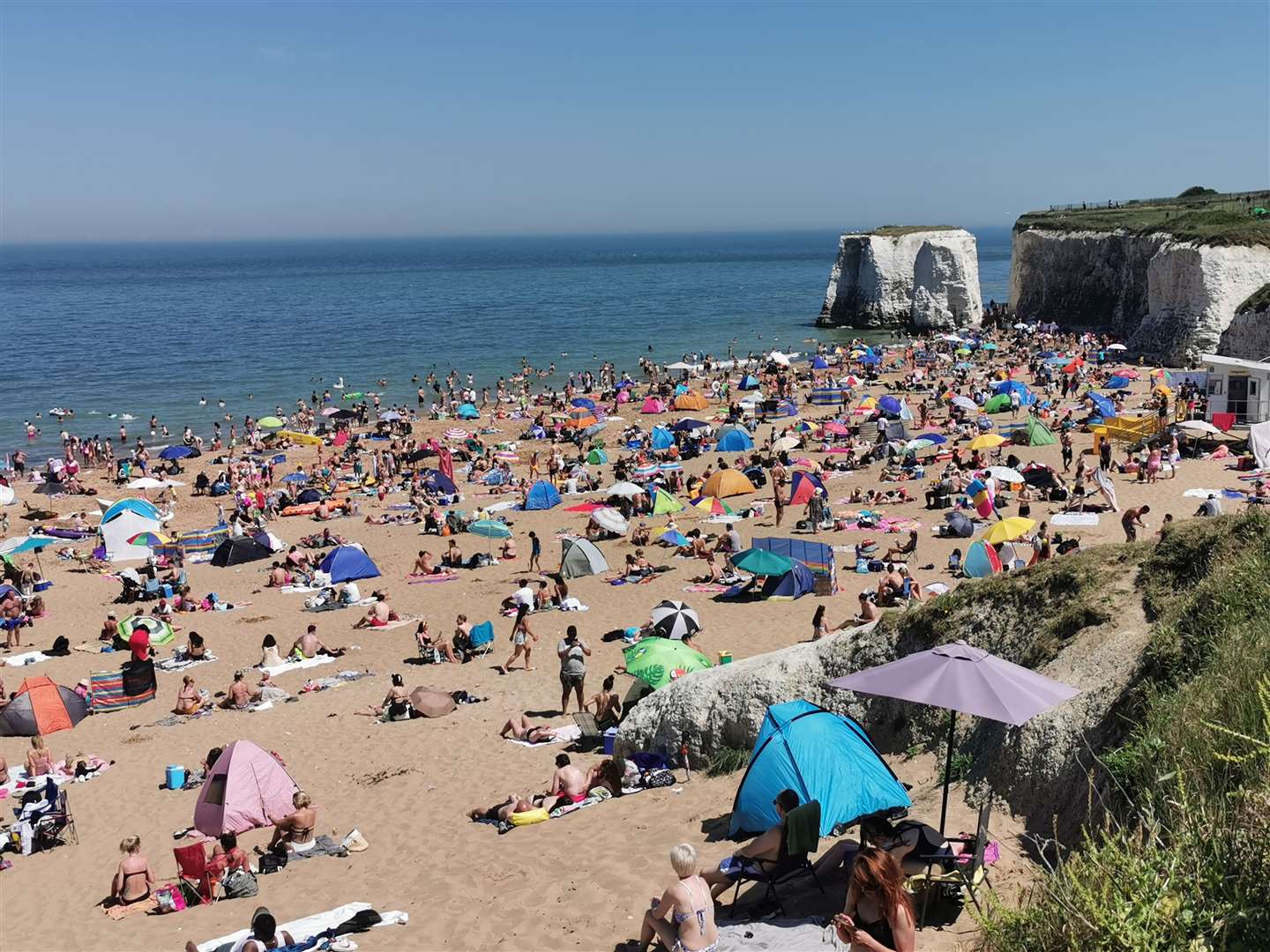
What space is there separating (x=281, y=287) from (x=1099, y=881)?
13647 cm

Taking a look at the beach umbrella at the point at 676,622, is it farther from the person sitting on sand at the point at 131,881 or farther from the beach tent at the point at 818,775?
the person sitting on sand at the point at 131,881

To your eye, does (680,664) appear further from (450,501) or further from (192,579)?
(450,501)

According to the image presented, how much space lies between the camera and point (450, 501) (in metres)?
28.6

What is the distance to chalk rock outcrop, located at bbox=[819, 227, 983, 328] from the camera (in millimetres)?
63906

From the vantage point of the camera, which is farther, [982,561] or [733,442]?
[733,442]

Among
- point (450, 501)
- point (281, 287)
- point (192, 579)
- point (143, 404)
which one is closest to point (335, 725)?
point (192, 579)

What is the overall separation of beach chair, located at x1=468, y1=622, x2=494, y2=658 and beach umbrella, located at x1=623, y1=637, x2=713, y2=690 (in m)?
4.02

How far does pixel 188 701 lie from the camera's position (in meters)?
15.1

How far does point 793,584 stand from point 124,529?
1525 centimetres

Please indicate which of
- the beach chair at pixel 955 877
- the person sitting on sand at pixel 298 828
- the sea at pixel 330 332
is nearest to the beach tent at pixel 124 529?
the person sitting on sand at pixel 298 828

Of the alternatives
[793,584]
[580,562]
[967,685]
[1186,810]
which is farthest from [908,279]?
[1186,810]

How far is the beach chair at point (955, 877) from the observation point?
6.21m

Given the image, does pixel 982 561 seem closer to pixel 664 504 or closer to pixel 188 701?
pixel 664 504

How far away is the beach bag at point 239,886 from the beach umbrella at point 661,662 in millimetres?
5076
